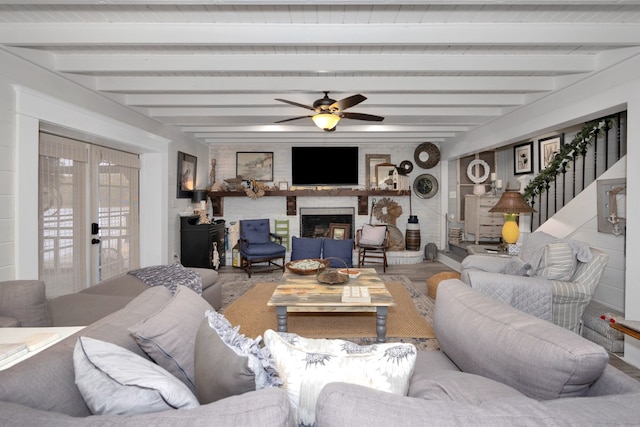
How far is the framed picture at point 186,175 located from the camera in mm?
5285

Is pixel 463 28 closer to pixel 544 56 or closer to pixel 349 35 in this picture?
pixel 349 35

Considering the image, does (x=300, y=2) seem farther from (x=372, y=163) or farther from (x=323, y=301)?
(x=372, y=163)

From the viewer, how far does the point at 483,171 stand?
6.73 m

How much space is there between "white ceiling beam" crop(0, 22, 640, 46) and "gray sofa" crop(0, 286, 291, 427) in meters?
1.98

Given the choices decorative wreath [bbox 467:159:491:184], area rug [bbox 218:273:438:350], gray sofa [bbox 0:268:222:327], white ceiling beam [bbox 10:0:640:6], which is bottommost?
area rug [bbox 218:273:438:350]

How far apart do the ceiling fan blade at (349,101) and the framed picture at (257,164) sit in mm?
3593

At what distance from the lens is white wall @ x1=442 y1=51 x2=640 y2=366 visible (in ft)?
8.34

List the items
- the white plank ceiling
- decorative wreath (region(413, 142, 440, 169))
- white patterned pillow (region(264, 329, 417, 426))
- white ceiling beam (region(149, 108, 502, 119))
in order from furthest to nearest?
decorative wreath (region(413, 142, 440, 169)) < white ceiling beam (region(149, 108, 502, 119)) < the white plank ceiling < white patterned pillow (region(264, 329, 417, 426))

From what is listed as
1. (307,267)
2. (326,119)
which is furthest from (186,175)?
(326,119)

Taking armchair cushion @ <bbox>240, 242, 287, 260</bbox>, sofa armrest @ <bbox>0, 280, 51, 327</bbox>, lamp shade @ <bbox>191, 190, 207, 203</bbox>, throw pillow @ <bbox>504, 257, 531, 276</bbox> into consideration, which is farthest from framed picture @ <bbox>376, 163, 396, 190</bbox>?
sofa armrest @ <bbox>0, 280, 51, 327</bbox>

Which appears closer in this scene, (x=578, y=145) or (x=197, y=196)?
(x=578, y=145)

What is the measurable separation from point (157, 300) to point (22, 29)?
2.27 metres

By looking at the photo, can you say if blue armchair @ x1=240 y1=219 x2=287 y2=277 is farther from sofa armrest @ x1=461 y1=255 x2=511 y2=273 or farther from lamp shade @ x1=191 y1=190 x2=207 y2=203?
sofa armrest @ x1=461 y1=255 x2=511 y2=273

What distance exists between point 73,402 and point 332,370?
74 cm
